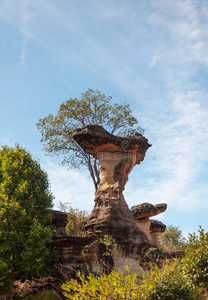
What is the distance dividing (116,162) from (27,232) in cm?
649

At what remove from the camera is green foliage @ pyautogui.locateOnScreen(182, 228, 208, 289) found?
36.8ft

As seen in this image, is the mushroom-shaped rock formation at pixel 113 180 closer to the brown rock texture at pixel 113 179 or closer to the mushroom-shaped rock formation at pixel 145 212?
the brown rock texture at pixel 113 179

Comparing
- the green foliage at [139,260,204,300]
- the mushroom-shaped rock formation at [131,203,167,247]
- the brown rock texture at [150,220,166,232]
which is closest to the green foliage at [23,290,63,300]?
the green foliage at [139,260,204,300]

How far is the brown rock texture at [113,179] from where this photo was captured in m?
15.1

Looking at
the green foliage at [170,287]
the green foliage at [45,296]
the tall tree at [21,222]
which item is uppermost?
the tall tree at [21,222]

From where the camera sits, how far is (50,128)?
25.6m

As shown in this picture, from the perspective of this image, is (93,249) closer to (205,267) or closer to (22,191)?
(22,191)

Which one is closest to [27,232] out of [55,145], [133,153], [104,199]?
[104,199]

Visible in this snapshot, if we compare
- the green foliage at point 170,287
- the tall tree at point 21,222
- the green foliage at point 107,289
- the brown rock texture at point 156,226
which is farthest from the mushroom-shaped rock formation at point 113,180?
the brown rock texture at point 156,226

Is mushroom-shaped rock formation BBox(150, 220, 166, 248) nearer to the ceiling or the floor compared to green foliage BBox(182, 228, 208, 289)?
nearer to the ceiling

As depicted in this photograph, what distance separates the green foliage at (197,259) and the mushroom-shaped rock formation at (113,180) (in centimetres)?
385

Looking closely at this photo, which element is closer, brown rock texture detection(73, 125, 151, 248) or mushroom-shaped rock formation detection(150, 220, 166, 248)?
brown rock texture detection(73, 125, 151, 248)

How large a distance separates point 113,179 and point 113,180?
6 centimetres

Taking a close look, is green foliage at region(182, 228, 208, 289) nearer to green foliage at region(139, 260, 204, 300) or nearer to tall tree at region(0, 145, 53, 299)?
green foliage at region(139, 260, 204, 300)
